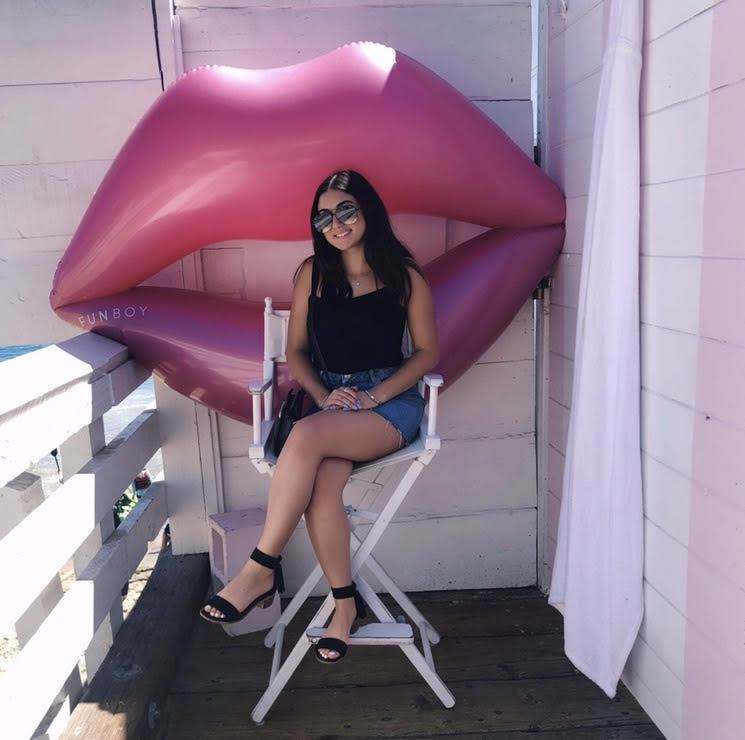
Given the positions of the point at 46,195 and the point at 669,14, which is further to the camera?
the point at 46,195

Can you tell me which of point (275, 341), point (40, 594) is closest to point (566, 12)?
point (275, 341)

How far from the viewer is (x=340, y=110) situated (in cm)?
214

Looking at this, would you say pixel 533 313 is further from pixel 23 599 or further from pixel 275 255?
pixel 23 599

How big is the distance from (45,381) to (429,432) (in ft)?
3.10

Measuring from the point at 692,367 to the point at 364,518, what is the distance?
100 cm

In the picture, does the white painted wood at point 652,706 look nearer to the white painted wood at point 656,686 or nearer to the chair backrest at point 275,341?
the white painted wood at point 656,686

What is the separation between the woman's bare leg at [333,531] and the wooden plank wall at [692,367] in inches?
30.8

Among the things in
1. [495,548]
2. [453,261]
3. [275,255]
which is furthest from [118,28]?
[495,548]

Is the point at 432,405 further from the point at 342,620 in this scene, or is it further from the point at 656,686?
the point at 656,686

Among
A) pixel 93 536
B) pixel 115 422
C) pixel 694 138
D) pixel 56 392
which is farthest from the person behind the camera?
pixel 115 422

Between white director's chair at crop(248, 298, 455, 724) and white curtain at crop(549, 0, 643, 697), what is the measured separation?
0.40m

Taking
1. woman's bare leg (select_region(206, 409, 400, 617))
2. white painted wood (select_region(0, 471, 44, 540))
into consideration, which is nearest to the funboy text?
white painted wood (select_region(0, 471, 44, 540))

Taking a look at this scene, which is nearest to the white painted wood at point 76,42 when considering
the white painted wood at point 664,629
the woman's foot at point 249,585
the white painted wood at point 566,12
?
the white painted wood at point 566,12

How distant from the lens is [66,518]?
1.83 m
